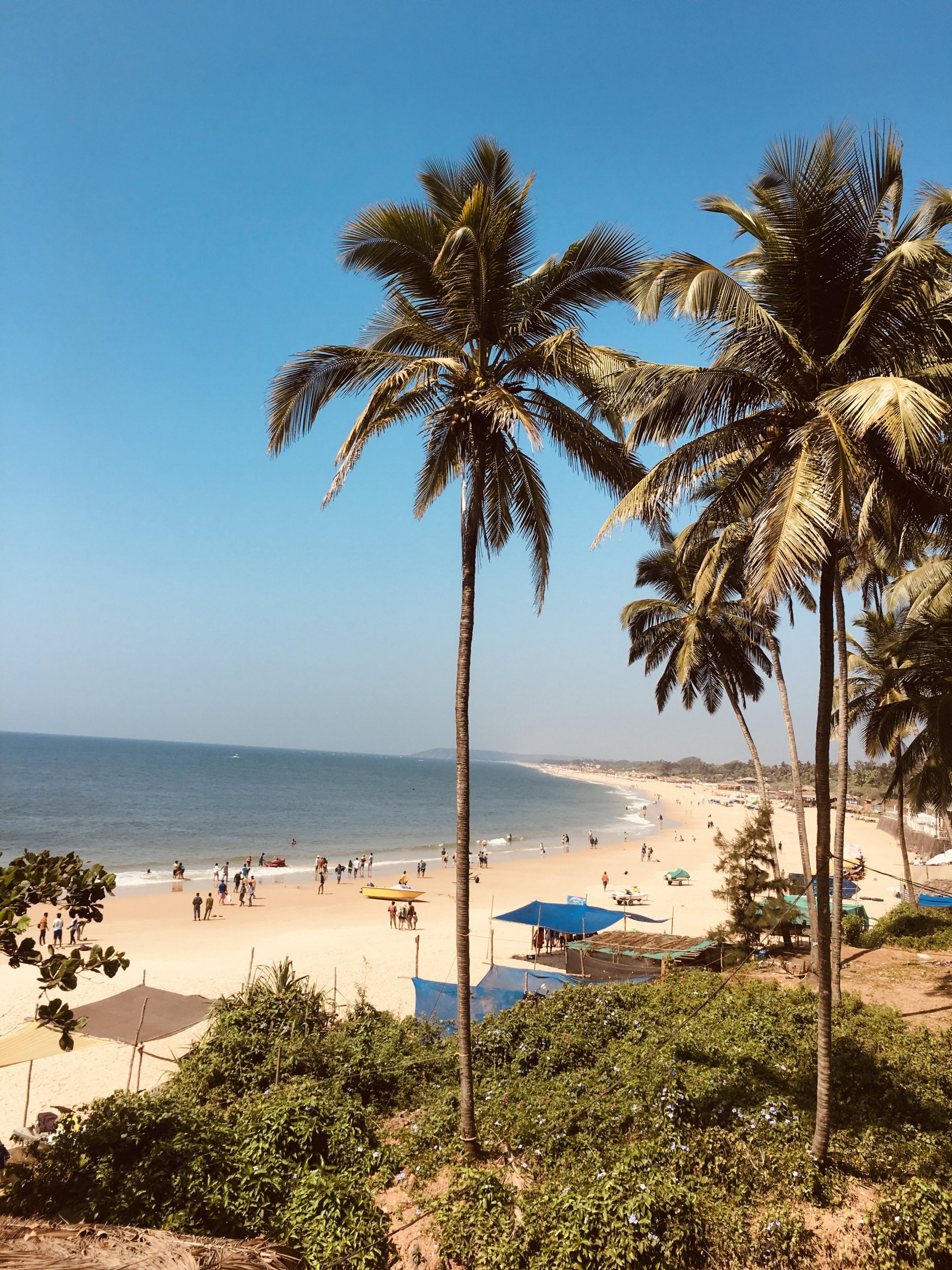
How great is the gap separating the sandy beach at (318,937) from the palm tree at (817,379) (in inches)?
475

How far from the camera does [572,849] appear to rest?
201 ft

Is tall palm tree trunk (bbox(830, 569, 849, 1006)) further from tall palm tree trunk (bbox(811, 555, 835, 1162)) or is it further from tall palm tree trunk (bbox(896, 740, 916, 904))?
tall palm tree trunk (bbox(896, 740, 916, 904))

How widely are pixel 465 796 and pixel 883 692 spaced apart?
761 inches

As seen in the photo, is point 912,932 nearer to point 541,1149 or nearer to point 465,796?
point 541,1149

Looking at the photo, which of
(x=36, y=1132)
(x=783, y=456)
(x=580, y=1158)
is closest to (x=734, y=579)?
(x=783, y=456)

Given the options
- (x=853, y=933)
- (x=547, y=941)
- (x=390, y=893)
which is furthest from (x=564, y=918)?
(x=390, y=893)

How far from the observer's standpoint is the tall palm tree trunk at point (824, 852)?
21.5ft

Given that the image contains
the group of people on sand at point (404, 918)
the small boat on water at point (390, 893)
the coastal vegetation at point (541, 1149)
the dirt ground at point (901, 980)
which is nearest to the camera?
the coastal vegetation at point (541, 1149)

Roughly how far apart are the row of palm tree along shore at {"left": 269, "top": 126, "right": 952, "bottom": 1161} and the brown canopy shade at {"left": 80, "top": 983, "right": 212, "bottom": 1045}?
25.3ft

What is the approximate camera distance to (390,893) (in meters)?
33.8

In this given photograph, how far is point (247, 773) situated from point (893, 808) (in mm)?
111625

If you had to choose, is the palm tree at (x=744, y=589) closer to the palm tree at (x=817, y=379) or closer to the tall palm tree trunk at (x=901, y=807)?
the palm tree at (x=817, y=379)

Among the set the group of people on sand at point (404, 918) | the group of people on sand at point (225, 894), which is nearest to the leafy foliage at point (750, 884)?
the group of people on sand at point (404, 918)


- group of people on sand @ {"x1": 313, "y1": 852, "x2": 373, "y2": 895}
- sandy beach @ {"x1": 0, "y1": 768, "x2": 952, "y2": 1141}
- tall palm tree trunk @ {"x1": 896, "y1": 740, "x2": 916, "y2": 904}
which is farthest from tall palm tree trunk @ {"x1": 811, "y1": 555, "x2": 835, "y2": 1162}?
group of people on sand @ {"x1": 313, "y1": 852, "x2": 373, "y2": 895}
